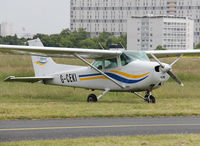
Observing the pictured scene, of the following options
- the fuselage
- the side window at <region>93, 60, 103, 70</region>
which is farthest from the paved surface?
the side window at <region>93, 60, 103, 70</region>

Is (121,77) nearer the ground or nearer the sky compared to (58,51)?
nearer the ground

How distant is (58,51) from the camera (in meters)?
18.8

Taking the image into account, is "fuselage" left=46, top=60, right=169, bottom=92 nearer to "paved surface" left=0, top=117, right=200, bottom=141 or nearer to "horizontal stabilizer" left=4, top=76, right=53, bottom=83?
"horizontal stabilizer" left=4, top=76, right=53, bottom=83

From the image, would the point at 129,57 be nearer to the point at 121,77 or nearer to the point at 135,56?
the point at 135,56

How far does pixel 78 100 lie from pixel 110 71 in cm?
264

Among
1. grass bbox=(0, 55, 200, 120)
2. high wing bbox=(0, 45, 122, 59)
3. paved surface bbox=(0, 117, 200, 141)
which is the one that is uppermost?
high wing bbox=(0, 45, 122, 59)

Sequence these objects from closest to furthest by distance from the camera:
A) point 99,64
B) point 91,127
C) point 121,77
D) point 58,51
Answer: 1. point 91,127
2. point 58,51
3. point 121,77
4. point 99,64

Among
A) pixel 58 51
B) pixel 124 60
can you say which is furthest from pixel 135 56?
pixel 58 51

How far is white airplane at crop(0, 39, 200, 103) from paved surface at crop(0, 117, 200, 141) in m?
5.13

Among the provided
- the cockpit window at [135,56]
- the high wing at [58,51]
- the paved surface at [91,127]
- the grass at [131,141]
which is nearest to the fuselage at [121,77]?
the cockpit window at [135,56]

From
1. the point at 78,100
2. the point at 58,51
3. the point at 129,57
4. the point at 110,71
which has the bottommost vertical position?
the point at 78,100

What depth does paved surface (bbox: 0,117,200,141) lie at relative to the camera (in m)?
10.4

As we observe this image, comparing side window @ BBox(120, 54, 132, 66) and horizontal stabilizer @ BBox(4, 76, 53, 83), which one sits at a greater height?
side window @ BBox(120, 54, 132, 66)

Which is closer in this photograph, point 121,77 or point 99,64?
point 121,77
